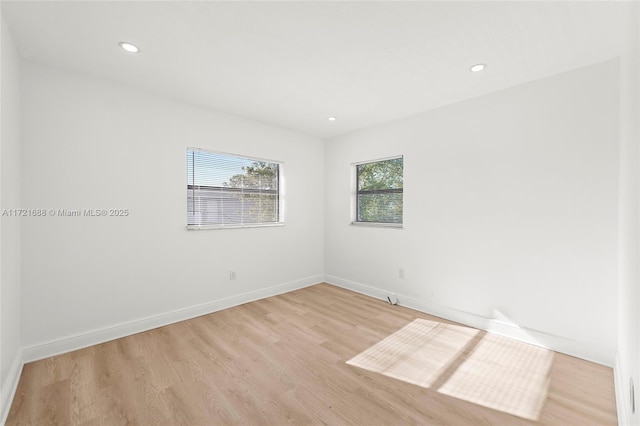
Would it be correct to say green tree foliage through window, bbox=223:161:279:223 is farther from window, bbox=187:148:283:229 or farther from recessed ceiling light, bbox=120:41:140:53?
recessed ceiling light, bbox=120:41:140:53

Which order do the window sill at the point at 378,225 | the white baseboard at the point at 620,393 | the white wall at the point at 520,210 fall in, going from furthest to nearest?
the window sill at the point at 378,225 → the white wall at the point at 520,210 → the white baseboard at the point at 620,393

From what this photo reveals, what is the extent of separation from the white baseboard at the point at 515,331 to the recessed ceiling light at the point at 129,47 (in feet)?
12.0

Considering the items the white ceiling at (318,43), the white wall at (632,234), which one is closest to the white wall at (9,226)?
the white ceiling at (318,43)

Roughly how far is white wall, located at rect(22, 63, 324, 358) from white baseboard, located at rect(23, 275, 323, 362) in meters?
0.01

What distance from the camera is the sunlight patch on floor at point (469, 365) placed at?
1.80 metres

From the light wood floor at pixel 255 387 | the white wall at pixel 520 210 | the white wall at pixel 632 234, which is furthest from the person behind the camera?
the white wall at pixel 520 210

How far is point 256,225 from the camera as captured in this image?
3709 millimetres

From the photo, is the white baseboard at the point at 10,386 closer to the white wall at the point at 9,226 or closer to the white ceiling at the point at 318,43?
the white wall at the point at 9,226

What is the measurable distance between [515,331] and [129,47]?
4.11 metres

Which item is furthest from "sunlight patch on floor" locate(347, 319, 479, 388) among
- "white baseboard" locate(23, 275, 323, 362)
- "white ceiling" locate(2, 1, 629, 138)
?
"white ceiling" locate(2, 1, 629, 138)

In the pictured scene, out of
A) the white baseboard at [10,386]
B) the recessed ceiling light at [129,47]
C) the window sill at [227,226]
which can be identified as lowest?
the white baseboard at [10,386]

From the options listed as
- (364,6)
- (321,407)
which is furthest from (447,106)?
(321,407)

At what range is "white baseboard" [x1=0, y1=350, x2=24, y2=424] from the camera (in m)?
1.58

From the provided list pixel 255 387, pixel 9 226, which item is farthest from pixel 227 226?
pixel 255 387
